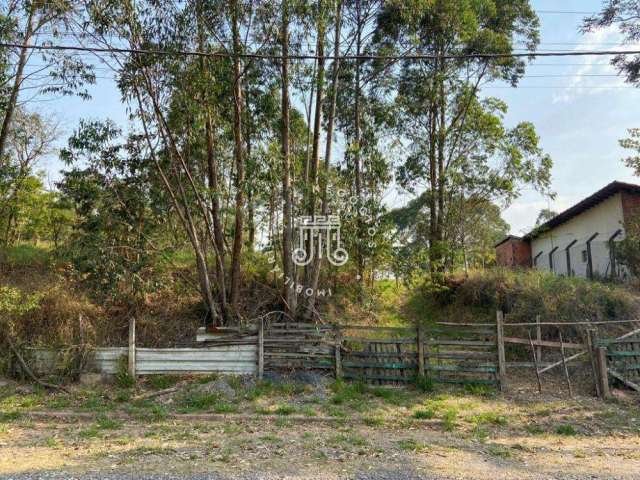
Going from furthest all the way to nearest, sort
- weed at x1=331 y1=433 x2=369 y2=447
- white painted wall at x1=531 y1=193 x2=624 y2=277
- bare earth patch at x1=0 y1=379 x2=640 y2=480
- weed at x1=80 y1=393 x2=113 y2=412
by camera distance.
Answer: white painted wall at x1=531 y1=193 x2=624 y2=277 < weed at x1=80 y1=393 x2=113 y2=412 < weed at x1=331 y1=433 x2=369 y2=447 < bare earth patch at x1=0 y1=379 x2=640 y2=480

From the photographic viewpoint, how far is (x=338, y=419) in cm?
709

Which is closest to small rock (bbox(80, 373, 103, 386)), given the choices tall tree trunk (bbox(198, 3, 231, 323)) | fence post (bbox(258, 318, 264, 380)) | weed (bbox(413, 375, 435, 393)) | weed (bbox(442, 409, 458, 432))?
tall tree trunk (bbox(198, 3, 231, 323))

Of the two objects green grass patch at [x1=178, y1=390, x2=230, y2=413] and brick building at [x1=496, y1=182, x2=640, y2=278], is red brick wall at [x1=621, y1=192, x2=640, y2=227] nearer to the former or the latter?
brick building at [x1=496, y1=182, x2=640, y2=278]

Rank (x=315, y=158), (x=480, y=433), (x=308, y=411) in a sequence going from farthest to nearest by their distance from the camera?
(x=315, y=158)
(x=308, y=411)
(x=480, y=433)

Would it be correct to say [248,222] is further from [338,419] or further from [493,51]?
[493,51]

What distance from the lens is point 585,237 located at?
18125 millimetres

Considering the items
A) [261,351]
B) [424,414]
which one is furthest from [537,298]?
[261,351]

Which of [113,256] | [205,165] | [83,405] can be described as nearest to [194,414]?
[83,405]

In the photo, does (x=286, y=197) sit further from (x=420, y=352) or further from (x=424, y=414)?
(x=424, y=414)

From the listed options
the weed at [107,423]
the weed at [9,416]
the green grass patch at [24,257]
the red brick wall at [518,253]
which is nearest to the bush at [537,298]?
the weed at [107,423]
